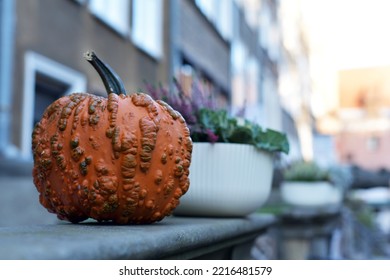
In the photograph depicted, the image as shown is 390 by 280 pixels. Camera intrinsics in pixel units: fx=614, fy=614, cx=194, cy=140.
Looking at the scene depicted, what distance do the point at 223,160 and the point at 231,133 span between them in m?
0.12

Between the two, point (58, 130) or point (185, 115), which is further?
point (185, 115)

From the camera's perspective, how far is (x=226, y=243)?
1.79m

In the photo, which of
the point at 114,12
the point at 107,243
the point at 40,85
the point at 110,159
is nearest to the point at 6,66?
the point at 40,85

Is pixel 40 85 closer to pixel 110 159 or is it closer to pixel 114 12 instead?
pixel 114 12

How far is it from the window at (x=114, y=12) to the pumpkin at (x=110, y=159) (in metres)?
5.90

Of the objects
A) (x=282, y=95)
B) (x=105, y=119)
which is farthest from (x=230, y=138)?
(x=282, y=95)

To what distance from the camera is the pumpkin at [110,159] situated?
1.47 m

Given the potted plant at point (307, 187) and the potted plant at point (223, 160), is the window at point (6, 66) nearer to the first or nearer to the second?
the potted plant at point (307, 187)

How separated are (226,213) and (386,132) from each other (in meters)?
38.1

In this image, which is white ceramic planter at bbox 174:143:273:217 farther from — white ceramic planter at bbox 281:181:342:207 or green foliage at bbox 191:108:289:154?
white ceramic planter at bbox 281:181:342:207

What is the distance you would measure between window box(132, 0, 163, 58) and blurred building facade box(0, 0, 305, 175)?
0.01 metres

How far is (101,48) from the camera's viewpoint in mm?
7637

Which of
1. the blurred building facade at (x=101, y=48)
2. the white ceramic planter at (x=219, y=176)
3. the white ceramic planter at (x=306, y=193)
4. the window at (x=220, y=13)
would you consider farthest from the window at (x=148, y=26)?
the white ceramic planter at (x=219, y=176)
